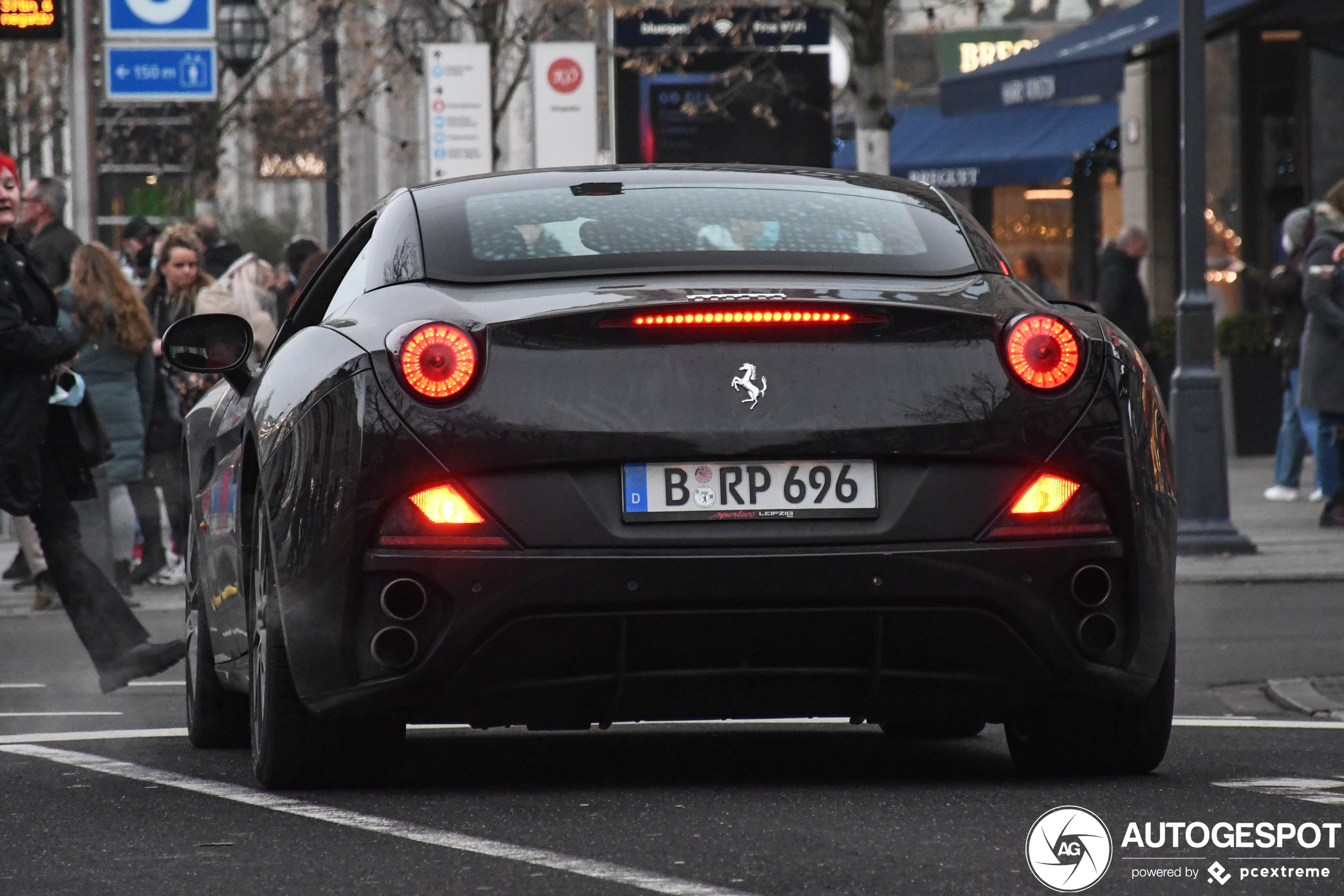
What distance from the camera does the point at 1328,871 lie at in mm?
4676

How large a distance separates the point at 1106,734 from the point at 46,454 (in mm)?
4520

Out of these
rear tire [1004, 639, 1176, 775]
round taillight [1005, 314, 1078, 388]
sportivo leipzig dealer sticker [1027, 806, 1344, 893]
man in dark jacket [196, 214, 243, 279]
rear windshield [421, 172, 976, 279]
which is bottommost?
sportivo leipzig dealer sticker [1027, 806, 1344, 893]

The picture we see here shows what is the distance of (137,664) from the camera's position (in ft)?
27.9

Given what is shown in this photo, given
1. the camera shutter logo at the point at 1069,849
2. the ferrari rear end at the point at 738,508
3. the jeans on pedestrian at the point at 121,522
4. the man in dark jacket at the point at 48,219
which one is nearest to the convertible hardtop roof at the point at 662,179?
the ferrari rear end at the point at 738,508

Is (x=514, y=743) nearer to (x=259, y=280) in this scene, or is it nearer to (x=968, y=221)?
(x=968, y=221)

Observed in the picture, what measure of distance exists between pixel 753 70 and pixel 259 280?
33.4ft

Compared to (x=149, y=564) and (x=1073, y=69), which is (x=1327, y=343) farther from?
(x=149, y=564)

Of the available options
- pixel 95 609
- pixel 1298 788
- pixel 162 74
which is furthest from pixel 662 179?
pixel 162 74

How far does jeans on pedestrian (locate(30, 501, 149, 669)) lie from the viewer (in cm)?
866

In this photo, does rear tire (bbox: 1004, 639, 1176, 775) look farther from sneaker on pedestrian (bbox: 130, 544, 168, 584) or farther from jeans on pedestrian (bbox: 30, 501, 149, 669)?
sneaker on pedestrian (bbox: 130, 544, 168, 584)

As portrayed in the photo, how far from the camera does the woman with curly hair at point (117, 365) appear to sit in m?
12.9

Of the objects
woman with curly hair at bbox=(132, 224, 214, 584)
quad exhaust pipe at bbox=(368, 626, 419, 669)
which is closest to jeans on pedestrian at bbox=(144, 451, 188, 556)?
woman with curly hair at bbox=(132, 224, 214, 584)

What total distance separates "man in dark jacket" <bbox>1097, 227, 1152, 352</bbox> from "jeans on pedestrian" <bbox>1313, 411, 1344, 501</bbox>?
4125 millimetres

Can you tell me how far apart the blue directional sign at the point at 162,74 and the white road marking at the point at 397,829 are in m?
15.6
